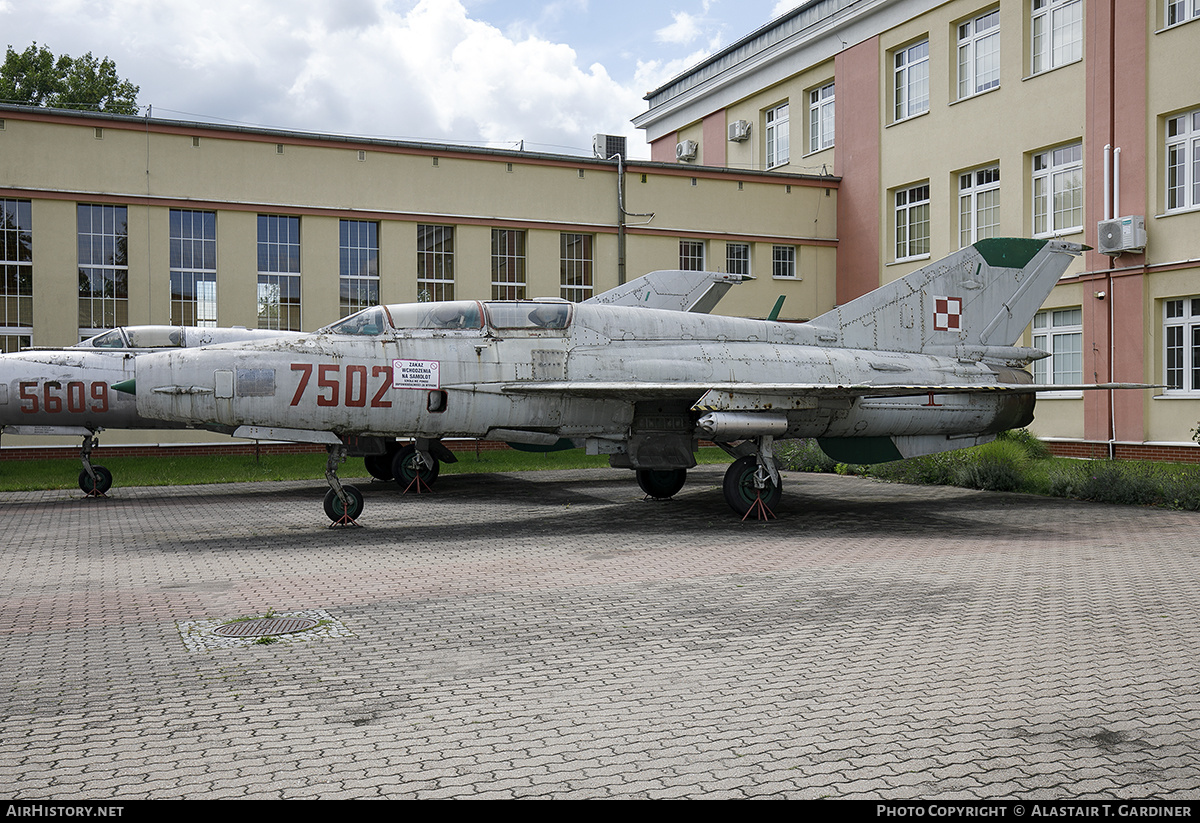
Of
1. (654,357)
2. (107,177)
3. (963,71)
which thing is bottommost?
(654,357)

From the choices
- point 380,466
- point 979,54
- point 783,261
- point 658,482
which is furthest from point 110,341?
point 979,54

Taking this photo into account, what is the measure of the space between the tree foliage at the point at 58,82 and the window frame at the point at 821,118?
2819 cm

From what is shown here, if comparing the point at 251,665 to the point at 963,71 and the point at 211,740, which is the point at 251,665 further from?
the point at 963,71

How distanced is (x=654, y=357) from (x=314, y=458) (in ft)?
40.6

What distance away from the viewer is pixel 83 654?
571 centimetres

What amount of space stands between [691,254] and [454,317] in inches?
732

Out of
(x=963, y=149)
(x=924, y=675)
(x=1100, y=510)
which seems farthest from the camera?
(x=963, y=149)

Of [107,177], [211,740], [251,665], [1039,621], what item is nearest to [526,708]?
[211,740]

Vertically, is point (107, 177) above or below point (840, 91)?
below

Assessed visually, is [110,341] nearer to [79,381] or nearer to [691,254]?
[79,381]

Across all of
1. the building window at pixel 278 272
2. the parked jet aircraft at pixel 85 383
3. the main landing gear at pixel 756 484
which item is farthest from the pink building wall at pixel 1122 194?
the building window at pixel 278 272

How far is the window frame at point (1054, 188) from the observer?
22766mm

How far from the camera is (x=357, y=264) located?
25344mm
